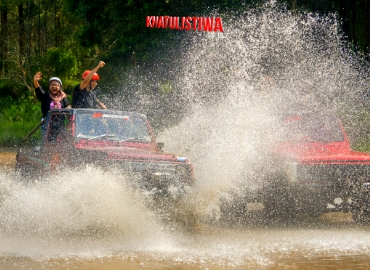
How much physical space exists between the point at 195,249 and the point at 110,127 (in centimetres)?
270

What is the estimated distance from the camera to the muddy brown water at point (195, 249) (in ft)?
24.5

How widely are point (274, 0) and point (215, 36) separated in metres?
3.69

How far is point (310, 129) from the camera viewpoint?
38.6 ft

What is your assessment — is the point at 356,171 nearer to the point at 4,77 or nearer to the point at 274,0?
the point at 274,0

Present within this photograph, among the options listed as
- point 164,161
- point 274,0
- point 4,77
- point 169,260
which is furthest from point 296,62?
point 4,77

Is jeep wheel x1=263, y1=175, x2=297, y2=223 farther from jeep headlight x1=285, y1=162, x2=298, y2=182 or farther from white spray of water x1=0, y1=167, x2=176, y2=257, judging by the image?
white spray of water x1=0, y1=167, x2=176, y2=257

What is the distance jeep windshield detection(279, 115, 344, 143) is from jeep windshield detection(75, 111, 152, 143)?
2.27m

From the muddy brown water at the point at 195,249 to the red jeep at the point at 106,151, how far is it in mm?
665

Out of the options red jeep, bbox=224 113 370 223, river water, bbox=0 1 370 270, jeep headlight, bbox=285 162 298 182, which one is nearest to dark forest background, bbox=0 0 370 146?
river water, bbox=0 1 370 270

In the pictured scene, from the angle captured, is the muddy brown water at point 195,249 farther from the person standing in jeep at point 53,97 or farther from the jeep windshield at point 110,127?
the person standing in jeep at point 53,97

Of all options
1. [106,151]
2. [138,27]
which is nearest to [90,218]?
[106,151]

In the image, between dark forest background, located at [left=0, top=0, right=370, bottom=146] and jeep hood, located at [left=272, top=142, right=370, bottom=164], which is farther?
dark forest background, located at [left=0, top=0, right=370, bottom=146]

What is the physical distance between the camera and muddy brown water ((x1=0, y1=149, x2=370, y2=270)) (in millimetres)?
7461

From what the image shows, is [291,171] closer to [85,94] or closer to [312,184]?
[312,184]
